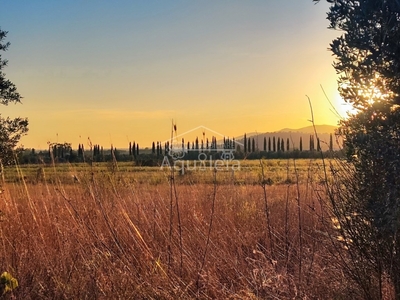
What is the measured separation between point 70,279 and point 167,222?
5.55 ft

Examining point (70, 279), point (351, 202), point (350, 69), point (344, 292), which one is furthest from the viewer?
point (70, 279)

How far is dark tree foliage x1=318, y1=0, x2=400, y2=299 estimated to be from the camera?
242cm

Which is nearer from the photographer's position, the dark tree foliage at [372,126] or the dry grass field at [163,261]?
the dark tree foliage at [372,126]

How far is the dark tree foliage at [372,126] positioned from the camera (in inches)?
95.1

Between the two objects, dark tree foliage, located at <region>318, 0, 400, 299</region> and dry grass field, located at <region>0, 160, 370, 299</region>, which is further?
dry grass field, located at <region>0, 160, 370, 299</region>

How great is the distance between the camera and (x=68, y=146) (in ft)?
16.5

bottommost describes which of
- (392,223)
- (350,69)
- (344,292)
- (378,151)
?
(344,292)

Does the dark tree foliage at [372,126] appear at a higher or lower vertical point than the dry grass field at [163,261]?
higher

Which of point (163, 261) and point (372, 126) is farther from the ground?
point (372, 126)

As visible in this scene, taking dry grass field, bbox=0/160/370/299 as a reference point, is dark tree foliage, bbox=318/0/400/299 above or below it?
above

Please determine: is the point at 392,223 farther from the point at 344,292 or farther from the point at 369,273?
the point at 344,292

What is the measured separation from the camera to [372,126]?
8.40 ft

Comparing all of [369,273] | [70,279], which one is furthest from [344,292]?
[70,279]

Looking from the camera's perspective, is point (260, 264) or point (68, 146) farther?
point (68, 146)
